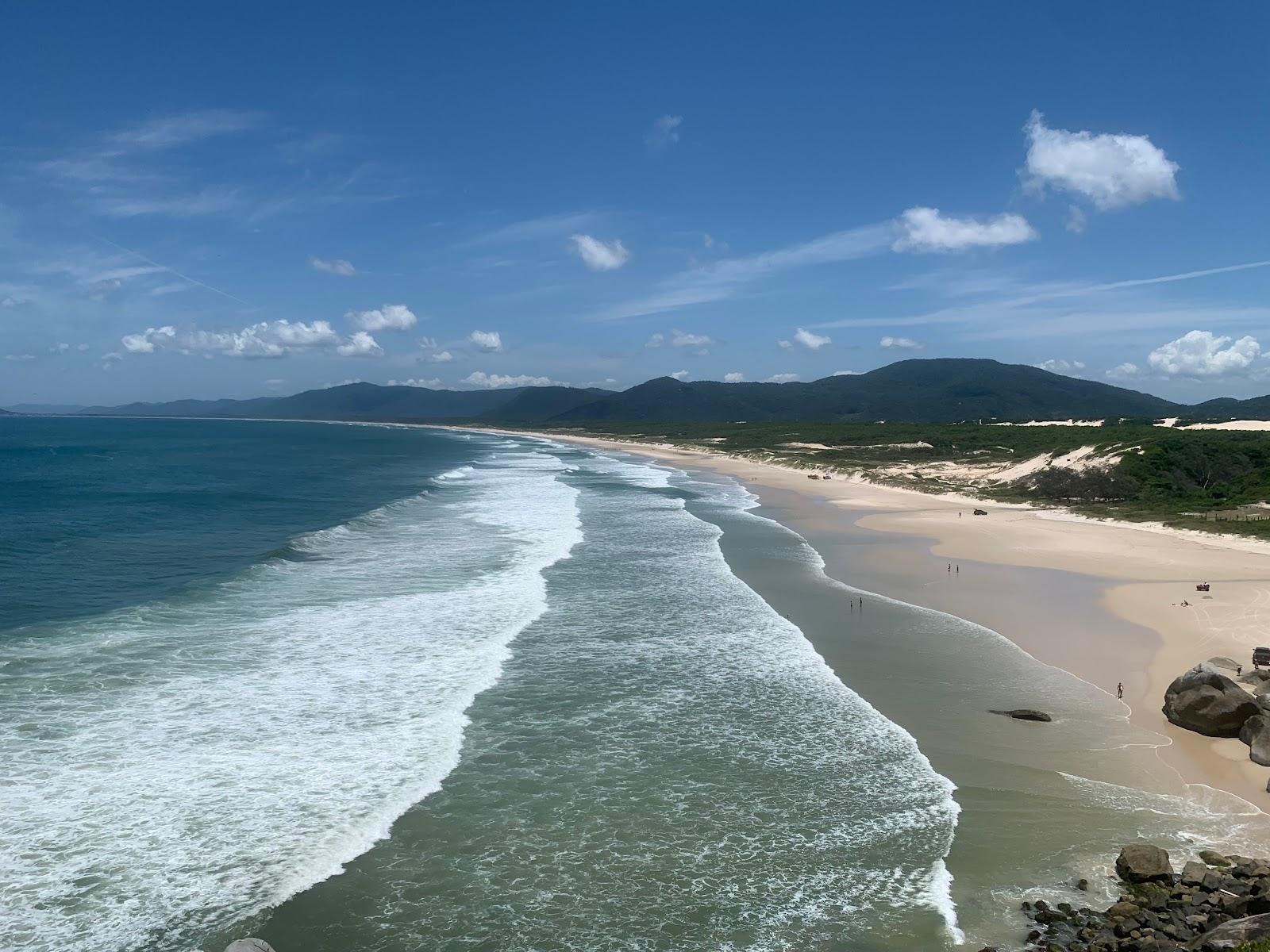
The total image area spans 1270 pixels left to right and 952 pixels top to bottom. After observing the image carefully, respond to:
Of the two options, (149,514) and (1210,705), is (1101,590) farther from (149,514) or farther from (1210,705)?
(149,514)

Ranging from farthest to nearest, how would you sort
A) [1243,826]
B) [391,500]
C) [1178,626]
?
[391,500]
[1178,626]
[1243,826]

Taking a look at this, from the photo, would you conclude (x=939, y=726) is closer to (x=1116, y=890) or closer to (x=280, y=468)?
(x=1116, y=890)

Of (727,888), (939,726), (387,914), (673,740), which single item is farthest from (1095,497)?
(387,914)

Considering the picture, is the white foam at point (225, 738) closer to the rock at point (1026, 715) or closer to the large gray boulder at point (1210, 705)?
the rock at point (1026, 715)

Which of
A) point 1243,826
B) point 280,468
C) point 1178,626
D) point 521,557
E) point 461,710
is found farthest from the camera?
point 280,468

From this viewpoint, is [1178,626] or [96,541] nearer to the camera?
[1178,626]

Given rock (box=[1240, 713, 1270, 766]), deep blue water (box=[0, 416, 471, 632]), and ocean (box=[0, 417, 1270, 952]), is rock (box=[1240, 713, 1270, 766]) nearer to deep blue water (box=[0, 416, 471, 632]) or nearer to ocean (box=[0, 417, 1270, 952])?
ocean (box=[0, 417, 1270, 952])

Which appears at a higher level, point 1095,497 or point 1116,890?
point 1095,497
